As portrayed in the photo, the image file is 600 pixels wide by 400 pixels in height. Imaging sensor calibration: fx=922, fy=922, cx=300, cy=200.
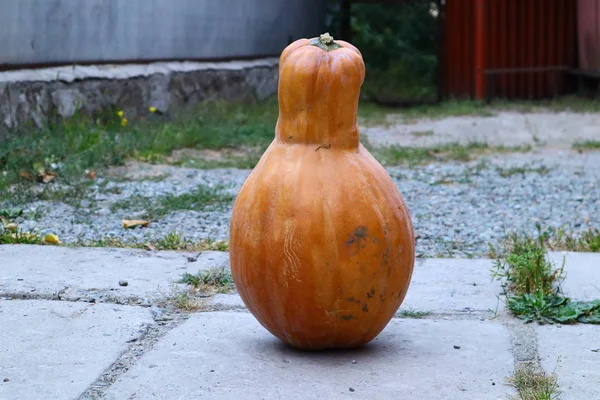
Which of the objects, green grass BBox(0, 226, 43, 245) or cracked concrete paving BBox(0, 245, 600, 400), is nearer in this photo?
cracked concrete paving BBox(0, 245, 600, 400)

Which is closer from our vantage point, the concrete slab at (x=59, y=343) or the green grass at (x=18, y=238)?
the concrete slab at (x=59, y=343)

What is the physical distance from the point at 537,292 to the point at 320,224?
1.00 m

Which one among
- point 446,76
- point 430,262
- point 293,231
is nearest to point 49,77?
point 430,262

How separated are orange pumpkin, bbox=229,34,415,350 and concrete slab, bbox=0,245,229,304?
30.0 inches

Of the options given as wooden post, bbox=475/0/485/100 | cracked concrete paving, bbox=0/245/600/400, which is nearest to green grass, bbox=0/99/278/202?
cracked concrete paving, bbox=0/245/600/400

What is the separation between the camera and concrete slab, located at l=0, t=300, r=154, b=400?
7.88 ft

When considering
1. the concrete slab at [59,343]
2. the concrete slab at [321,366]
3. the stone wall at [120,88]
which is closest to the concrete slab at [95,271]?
the concrete slab at [59,343]

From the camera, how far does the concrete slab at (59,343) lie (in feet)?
7.88

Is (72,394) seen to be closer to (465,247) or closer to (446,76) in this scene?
(465,247)

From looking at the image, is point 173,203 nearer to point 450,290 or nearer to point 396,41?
point 450,290

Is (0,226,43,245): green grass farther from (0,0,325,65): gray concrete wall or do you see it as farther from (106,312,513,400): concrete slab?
(0,0,325,65): gray concrete wall

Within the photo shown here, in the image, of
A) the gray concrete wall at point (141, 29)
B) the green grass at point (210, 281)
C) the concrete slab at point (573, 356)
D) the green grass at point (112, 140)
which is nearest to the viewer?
the concrete slab at point (573, 356)

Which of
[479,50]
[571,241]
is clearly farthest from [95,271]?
[479,50]

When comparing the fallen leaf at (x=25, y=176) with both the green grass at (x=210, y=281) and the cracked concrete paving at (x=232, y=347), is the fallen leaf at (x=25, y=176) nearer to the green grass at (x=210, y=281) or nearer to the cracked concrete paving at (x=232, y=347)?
the cracked concrete paving at (x=232, y=347)
